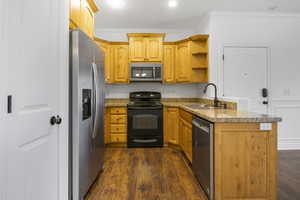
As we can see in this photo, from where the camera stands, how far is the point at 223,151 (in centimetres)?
184

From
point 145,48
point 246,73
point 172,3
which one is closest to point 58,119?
point 172,3

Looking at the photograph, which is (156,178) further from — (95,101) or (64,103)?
(64,103)

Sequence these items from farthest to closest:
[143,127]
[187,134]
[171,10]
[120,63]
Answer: [120,63]
[143,127]
[171,10]
[187,134]

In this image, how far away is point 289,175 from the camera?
8.54 ft

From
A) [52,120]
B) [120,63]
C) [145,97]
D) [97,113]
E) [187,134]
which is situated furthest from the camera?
[145,97]

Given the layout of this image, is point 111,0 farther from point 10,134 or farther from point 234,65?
point 10,134

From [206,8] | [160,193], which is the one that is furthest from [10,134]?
[206,8]

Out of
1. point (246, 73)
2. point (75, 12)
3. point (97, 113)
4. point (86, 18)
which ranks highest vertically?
point (86, 18)

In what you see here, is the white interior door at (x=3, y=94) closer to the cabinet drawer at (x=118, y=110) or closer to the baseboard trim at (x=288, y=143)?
the cabinet drawer at (x=118, y=110)

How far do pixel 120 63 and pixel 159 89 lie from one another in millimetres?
1131

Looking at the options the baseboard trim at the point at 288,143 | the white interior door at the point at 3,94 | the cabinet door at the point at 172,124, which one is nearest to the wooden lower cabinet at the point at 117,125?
the cabinet door at the point at 172,124

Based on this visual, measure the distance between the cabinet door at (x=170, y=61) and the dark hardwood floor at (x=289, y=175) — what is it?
2.55m

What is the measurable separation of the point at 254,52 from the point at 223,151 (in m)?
2.74

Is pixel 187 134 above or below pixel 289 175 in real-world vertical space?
above
